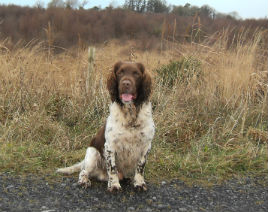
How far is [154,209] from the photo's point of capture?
8.84ft

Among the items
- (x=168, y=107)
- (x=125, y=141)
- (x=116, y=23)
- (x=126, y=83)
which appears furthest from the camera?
(x=116, y=23)

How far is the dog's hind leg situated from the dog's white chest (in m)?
0.25

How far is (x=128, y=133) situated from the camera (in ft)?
9.70

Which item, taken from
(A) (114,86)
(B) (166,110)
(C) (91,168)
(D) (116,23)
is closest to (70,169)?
(C) (91,168)

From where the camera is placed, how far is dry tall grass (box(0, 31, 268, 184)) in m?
3.76

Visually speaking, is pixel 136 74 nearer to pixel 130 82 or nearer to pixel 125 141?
pixel 130 82

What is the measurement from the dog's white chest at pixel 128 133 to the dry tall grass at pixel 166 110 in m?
0.57

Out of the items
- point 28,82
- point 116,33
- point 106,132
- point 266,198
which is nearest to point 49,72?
Answer: point 28,82

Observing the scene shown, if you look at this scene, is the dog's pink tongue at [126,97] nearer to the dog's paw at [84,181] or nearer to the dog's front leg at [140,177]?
the dog's front leg at [140,177]

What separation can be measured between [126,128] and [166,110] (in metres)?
1.87

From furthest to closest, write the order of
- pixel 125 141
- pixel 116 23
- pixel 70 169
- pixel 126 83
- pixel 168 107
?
1. pixel 116 23
2. pixel 168 107
3. pixel 70 169
4. pixel 125 141
5. pixel 126 83

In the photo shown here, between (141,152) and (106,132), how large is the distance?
0.36 meters

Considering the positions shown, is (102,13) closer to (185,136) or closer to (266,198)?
(185,136)

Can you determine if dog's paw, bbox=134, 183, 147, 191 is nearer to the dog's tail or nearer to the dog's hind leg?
the dog's hind leg
